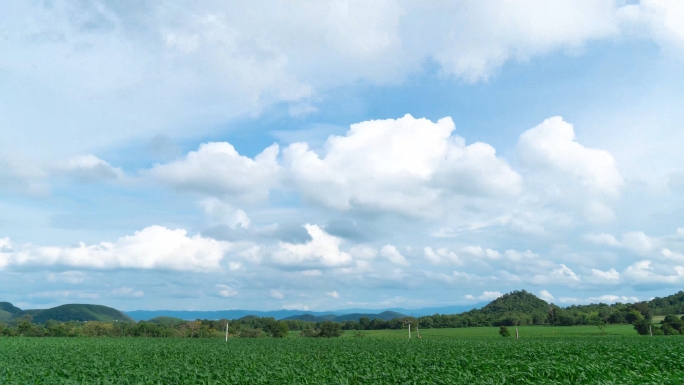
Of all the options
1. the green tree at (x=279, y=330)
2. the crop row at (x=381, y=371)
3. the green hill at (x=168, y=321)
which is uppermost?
the crop row at (x=381, y=371)

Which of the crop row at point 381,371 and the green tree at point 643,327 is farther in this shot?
the green tree at point 643,327

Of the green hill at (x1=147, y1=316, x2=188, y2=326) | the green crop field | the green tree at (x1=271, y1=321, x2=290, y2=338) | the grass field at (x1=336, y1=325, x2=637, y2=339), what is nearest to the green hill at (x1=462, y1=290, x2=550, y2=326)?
the grass field at (x1=336, y1=325, x2=637, y2=339)

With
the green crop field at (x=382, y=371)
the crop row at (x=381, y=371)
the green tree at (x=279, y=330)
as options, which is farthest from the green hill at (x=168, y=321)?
the green crop field at (x=382, y=371)

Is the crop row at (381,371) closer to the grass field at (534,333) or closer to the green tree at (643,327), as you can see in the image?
the grass field at (534,333)

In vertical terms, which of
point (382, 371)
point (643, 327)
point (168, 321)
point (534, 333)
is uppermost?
Answer: point (382, 371)

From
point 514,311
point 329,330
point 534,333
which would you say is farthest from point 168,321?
→ point 534,333

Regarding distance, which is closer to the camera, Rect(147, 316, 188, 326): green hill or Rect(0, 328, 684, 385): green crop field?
Rect(0, 328, 684, 385): green crop field

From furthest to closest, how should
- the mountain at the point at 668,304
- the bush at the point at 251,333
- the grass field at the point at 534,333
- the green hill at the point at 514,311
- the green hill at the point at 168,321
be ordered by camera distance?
the mountain at the point at 668,304, the green hill at the point at 514,311, the green hill at the point at 168,321, the bush at the point at 251,333, the grass field at the point at 534,333

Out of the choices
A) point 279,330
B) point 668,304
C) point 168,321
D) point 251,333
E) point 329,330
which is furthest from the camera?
point 168,321

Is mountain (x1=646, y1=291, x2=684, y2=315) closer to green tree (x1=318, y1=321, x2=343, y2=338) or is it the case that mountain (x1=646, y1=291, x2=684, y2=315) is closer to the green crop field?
green tree (x1=318, y1=321, x2=343, y2=338)

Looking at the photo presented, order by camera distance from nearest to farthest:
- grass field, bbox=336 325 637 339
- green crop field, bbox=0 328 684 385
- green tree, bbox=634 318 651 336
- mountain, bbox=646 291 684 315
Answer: green crop field, bbox=0 328 684 385, grass field, bbox=336 325 637 339, green tree, bbox=634 318 651 336, mountain, bbox=646 291 684 315

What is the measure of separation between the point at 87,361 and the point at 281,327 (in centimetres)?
5828

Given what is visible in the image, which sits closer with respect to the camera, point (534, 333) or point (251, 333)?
point (251, 333)

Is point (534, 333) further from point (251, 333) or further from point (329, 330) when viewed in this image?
point (251, 333)
